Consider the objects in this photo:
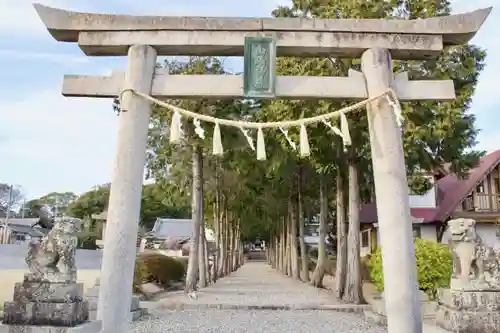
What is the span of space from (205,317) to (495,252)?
712cm

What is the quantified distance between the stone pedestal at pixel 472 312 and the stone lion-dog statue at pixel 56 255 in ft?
17.0

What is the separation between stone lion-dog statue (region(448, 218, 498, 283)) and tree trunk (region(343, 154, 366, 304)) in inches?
269

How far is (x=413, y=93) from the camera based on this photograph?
6.12 metres

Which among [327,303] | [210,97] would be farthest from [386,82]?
[327,303]

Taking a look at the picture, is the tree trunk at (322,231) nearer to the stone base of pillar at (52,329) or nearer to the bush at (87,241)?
the stone base of pillar at (52,329)

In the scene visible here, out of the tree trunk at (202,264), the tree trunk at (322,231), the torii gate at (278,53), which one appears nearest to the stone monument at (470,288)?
the torii gate at (278,53)

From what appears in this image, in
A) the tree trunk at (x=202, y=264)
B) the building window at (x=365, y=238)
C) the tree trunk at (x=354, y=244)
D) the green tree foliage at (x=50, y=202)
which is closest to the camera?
the tree trunk at (x=354, y=244)

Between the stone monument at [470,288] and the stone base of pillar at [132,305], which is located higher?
the stone monument at [470,288]

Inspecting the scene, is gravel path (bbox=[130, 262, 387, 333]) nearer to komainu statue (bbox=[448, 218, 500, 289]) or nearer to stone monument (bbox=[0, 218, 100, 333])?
komainu statue (bbox=[448, 218, 500, 289])

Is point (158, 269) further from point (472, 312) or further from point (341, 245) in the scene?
point (472, 312)

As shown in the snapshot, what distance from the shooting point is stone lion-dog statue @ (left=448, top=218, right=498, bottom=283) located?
21.7 feet

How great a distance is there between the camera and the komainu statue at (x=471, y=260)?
6.54 m

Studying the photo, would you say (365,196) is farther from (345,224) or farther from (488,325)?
(488,325)

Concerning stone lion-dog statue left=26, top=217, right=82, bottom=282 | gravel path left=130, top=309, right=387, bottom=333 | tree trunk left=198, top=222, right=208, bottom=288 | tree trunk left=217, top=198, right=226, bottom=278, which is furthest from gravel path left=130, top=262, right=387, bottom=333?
tree trunk left=217, top=198, right=226, bottom=278
